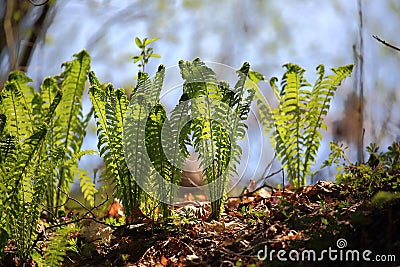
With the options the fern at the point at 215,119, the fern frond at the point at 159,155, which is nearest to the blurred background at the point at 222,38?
the fern at the point at 215,119

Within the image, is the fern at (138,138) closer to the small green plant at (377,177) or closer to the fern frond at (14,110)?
the fern frond at (14,110)

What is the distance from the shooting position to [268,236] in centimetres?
176

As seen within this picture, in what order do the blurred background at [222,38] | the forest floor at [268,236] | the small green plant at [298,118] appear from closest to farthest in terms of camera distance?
the forest floor at [268,236], the small green plant at [298,118], the blurred background at [222,38]

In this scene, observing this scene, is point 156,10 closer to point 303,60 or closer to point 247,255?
→ point 303,60

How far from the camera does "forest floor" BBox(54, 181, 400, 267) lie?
1.44 metres

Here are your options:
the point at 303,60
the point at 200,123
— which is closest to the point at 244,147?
the point at 200,123

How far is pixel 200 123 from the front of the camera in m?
2.12

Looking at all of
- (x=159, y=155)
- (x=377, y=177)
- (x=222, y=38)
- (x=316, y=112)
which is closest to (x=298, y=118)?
(x=316, y=112)

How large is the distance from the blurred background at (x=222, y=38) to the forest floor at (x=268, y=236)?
86.3 inches

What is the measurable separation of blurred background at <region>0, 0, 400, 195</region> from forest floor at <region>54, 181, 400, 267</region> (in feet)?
7.19

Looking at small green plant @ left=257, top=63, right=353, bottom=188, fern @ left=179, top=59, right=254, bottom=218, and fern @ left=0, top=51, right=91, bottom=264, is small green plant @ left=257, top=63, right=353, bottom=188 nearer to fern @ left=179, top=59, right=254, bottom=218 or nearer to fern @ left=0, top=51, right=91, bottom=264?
fern @ left=179, top=59, right=254, bottom=218

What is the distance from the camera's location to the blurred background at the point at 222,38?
4641mm

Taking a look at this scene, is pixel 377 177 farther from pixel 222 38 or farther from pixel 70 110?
pixel 222 38

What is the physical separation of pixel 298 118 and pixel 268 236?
1.05 meters
